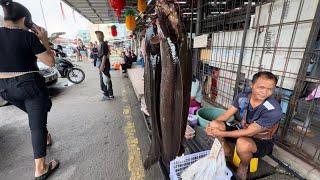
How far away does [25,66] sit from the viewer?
216cm

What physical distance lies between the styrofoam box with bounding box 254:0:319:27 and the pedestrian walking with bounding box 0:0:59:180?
10.1 ft

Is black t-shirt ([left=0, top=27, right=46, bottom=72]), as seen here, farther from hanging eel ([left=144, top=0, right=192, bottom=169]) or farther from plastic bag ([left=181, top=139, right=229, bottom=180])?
plastic bag ([left=181, top=139, right=229, bottom=180])

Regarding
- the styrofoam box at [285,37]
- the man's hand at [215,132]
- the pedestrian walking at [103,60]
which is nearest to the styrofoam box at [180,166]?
the man's hand at [215,132]

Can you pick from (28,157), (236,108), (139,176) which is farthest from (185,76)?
(28,157)

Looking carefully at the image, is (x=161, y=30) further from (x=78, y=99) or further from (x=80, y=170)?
(x=78, y=99)

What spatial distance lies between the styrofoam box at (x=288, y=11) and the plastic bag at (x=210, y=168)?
1961 millimetres

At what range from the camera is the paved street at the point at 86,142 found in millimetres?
2506

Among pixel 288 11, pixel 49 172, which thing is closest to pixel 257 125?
pixel 288 11

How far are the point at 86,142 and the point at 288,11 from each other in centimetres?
368

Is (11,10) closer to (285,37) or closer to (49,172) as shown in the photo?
(49,172)

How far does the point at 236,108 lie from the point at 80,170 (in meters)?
2.26

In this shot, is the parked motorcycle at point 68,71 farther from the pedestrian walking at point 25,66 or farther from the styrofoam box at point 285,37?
the styrofoam box at point 285,37

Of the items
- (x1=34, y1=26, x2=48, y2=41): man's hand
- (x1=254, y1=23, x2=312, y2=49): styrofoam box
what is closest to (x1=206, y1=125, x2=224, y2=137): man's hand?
(x1=254, y1=23, x2=312, y2=49): styrofoam box

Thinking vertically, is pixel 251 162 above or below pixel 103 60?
below
